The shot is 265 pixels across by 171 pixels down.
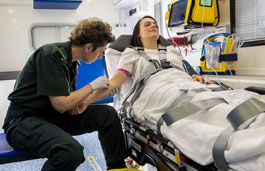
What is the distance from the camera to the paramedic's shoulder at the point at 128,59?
2082 millimetres

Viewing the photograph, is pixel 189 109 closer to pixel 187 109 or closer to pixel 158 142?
pixel 187 109

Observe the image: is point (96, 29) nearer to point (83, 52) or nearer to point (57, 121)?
point (83, 52)

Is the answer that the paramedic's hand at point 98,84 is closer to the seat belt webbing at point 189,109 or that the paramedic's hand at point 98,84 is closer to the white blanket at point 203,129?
the white blanket at point 203,129

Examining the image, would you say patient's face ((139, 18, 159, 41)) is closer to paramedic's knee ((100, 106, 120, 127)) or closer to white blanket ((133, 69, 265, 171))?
white blanket ((133, 69, 265, 171))

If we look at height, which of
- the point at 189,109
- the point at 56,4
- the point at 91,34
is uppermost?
the point at 56,4

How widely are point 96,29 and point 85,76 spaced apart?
50.9 inches

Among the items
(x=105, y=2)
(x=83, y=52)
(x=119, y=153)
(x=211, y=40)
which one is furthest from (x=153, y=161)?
(x=105, y=2)

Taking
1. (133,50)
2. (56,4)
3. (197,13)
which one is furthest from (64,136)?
(56,4)

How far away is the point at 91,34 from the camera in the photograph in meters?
1.66

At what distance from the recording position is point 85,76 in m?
2.92

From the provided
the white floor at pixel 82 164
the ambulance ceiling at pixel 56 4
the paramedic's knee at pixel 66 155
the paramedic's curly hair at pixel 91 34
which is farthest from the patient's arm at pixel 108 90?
the ambulance ceiling at pixel 56 4

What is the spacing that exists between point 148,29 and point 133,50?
0.94 ft

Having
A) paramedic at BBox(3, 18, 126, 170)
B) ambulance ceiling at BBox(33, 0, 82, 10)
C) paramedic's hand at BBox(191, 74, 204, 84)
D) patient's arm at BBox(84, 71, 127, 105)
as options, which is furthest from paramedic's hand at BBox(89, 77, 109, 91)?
ambulance ceiling at BBox(33, 0, 82, 10)

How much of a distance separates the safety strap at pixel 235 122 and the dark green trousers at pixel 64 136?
32.8 inches
